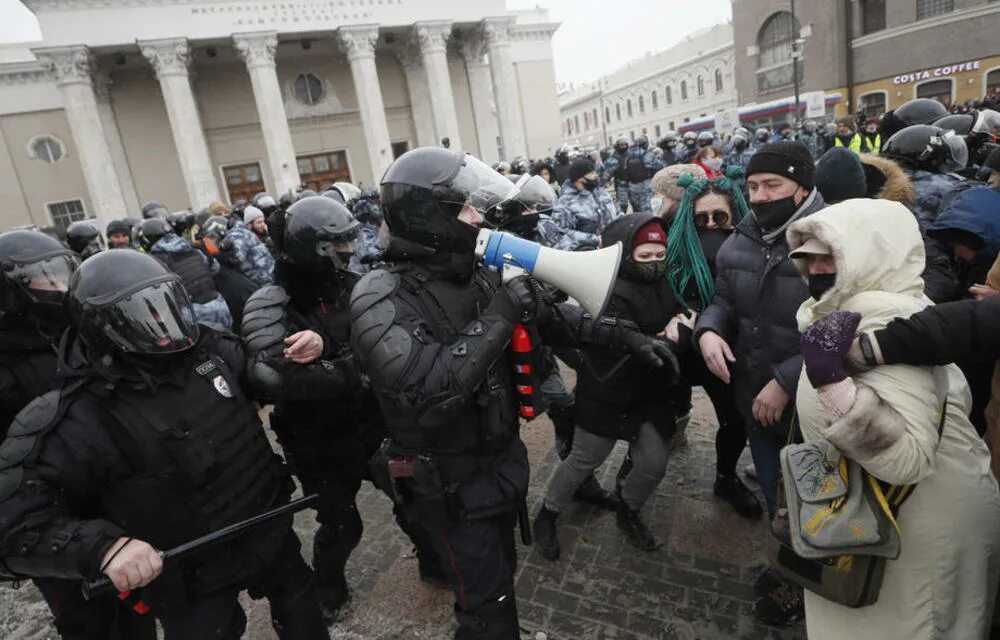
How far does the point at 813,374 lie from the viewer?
159cm

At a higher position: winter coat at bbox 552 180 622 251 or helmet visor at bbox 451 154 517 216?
helmet visor at bbox 451 154 517 216

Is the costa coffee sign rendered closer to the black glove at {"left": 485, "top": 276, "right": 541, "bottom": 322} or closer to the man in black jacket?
the man in black jacket

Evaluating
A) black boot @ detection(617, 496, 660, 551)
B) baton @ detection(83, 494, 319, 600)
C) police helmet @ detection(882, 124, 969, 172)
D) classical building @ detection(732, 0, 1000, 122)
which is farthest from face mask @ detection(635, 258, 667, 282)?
classical building @ detection(732, 0, 1000, 122)

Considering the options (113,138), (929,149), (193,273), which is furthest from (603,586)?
(113,138)

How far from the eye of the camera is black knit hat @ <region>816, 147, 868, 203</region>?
9.73 ft

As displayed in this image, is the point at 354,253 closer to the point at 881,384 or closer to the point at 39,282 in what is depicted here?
the point at 39,282

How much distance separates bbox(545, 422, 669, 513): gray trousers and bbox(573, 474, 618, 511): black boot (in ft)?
1.43

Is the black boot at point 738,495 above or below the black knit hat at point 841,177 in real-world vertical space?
below

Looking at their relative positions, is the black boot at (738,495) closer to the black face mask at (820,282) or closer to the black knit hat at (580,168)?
the black face mask at (820,282)

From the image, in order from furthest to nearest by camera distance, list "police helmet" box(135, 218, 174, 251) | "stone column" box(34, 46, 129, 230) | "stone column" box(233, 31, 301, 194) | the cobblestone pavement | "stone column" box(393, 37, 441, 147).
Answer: "stone column" box(393, 37, 441, 147) < "stone column" box(233, 31, 301, 194) < "stone column" box(34, 46, 129, 230) < "police helmet" box(135, 218, 174, 251) < the cobblestone pavement

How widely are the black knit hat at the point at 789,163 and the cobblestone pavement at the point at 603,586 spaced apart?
2034 millimetres

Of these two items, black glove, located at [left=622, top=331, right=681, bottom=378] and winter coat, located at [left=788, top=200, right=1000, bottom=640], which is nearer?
winter coat, located at [left=788, top=200, right=1000, bottom=640]

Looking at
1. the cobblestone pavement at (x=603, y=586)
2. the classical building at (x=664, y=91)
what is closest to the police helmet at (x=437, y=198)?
the cobblestone pavement at (x=603, y=586)

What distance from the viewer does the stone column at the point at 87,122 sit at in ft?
71.6
